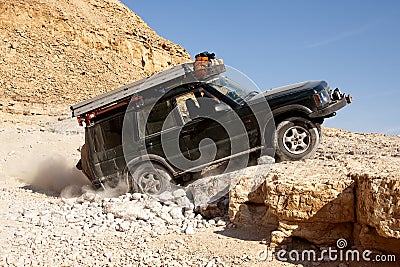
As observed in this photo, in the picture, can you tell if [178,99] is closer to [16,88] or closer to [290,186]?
[290,186]

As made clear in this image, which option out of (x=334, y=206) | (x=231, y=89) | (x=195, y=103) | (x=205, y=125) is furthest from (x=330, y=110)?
(x=334, y=206)

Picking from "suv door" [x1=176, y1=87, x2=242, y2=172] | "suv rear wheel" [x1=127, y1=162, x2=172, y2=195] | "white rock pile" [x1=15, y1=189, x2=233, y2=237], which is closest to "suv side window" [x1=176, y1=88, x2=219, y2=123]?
"suv door" [x1=176, y1=87, x2=242, y2=172]

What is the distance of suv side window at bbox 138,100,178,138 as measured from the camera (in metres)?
7.51

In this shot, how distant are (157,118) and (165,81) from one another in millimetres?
627

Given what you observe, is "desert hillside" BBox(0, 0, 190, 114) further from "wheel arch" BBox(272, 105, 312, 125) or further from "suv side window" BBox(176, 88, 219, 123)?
"wheel arch" BBox(272, 105, 312, 125)

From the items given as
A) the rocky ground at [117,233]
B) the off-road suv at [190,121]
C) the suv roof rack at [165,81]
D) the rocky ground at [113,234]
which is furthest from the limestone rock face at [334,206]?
the suv roof rack at [165,81]

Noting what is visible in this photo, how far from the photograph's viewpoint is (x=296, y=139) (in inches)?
289

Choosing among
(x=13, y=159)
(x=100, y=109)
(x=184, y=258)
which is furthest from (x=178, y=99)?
(x=13, y=159)

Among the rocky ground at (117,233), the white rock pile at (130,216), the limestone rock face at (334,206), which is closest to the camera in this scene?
the limestone rock face at (334,206)

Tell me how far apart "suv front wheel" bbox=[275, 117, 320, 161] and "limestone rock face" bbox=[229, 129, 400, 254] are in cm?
165

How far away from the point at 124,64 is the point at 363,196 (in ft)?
124

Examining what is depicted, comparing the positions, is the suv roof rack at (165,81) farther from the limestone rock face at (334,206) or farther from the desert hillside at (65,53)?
the desert hillside at (65,53)

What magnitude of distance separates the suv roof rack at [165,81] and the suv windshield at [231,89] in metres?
0.14

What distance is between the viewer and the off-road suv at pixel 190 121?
7324 mm
